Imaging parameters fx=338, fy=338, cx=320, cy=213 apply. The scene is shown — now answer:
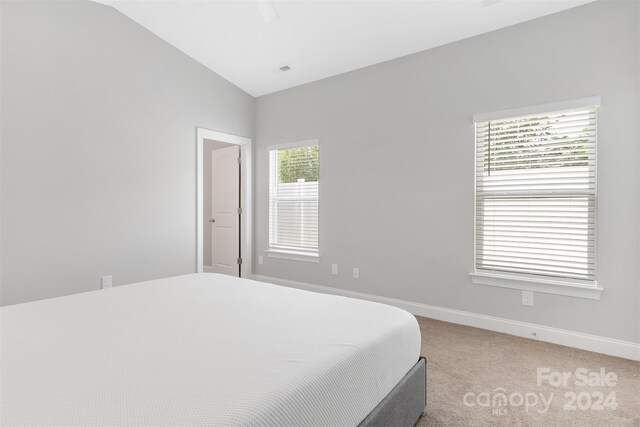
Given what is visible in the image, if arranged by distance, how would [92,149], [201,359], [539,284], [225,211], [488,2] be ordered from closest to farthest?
[201,359], [488,2], [539,284], [92,149], [225,211]

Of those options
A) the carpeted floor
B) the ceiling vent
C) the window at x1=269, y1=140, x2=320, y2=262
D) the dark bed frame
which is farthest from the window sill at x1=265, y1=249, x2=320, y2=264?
the ceiling vent

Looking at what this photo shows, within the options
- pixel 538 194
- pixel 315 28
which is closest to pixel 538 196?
pixel 538 194

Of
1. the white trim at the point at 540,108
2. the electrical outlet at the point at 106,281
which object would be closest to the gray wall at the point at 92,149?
the electrical outlet at the point at 106,281

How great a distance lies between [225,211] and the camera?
5.00 m

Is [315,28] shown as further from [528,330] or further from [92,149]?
[528,330]

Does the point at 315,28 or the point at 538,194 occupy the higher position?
the point at 315,28

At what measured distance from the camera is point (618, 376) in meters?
2.16

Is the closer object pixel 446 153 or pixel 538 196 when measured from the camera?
pixel 538 196

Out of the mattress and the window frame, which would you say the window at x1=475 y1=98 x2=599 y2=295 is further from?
the window frame

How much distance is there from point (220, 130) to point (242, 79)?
707 millimetres

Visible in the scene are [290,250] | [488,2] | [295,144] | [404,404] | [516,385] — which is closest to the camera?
[404,404]

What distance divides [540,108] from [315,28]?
6.82ft

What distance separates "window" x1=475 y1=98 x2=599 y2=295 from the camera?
2.57m

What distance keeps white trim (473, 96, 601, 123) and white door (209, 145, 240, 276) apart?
3.14m
